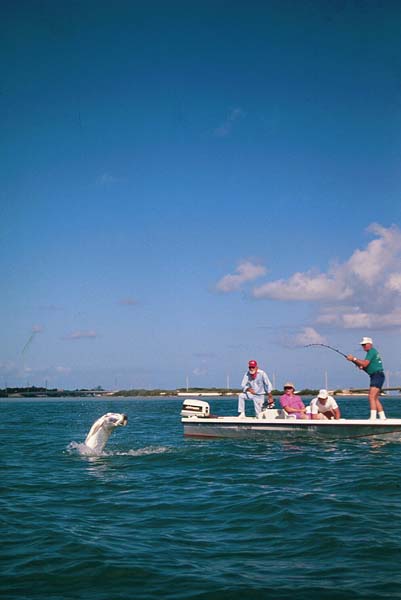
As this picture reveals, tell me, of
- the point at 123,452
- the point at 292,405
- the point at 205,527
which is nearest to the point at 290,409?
the point at 292,405

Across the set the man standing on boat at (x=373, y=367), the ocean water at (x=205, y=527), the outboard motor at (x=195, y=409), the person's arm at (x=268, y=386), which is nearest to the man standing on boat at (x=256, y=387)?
the person's arm at (x=268, y=386)

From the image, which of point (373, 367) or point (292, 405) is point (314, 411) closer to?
point (292, 405)

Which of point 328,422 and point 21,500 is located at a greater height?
point 328,422

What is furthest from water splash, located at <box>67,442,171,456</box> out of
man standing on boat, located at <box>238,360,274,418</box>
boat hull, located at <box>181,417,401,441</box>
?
man standing on boat, located at <box>238,360,274,418</box>

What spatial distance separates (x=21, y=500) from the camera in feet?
33.8

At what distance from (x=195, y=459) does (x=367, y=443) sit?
4.88 m

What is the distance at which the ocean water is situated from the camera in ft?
19.7

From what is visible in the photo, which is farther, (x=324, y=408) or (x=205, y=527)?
(x=324, y=408)

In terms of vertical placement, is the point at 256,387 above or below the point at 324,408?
above

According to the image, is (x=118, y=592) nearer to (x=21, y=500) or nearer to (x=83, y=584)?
(x=83, y=584)

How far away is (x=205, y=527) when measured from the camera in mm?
8211

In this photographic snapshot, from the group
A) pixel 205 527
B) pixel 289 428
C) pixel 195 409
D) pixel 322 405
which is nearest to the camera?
pixel 205 527

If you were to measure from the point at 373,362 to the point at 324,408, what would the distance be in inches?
87.4

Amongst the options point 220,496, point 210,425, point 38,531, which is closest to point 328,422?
point 210,425
